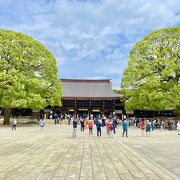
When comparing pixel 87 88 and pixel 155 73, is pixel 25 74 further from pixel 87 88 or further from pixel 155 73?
pixel 87 88

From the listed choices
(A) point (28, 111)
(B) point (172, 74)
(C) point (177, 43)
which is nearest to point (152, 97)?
(B) point (172, 74)

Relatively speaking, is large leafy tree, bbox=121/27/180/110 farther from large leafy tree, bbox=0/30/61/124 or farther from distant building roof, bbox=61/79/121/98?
distant building roof, bbox=61/79/121/98

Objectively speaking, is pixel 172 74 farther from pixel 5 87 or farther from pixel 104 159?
pixel 104 159

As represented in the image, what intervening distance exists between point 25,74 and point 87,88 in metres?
27.9

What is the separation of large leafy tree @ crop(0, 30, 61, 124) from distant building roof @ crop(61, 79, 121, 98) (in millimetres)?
18472

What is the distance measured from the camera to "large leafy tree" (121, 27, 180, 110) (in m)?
41.4

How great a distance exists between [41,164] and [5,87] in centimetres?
2853

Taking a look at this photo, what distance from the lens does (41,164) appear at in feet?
38.4

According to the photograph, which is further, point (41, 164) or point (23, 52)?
point (23, 52)

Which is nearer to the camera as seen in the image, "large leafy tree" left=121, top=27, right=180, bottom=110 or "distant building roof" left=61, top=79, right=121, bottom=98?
"large leafy tree" left=121, top=27, right=180, bottom=110

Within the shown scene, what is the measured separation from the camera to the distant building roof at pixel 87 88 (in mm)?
64219

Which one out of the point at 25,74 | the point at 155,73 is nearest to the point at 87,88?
the point at 155,73

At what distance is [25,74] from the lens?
4203 cm

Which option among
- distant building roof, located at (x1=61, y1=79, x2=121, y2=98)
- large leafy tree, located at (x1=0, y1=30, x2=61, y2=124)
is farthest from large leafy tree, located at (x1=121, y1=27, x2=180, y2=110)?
distant building roof, located at (x1=61, y1=79, x2=121, y2=98)
